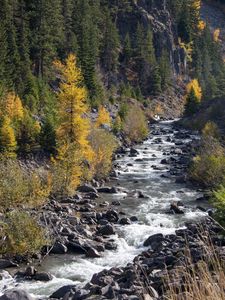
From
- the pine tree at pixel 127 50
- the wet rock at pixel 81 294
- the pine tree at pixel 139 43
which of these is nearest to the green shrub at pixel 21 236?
the wet rock at pixel 81 294

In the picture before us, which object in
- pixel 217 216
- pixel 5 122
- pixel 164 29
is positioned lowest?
pixel 217 216

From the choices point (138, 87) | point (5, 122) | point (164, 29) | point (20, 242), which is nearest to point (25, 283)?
point (20, 242)

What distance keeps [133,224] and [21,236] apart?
326 inches

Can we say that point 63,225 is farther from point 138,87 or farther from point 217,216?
point 138,87

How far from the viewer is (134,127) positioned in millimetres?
62969

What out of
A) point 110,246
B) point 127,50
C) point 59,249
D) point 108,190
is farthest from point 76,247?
point 127,50

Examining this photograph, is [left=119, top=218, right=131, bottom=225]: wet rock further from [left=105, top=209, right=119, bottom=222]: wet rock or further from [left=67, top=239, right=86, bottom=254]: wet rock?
[left=67, top=239, right=86, bottom=254]: wet rock

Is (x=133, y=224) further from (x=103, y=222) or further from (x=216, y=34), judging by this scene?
(x=216, y=34)

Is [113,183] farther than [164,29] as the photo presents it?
No

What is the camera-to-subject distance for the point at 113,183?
125 feet

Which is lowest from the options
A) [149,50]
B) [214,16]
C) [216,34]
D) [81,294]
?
[81,294]

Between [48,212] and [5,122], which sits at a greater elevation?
[5,122]

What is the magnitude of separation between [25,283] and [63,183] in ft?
47.9

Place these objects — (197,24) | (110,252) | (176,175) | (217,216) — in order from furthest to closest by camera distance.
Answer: (197,24), (176,175), (110,252), (217,216)
